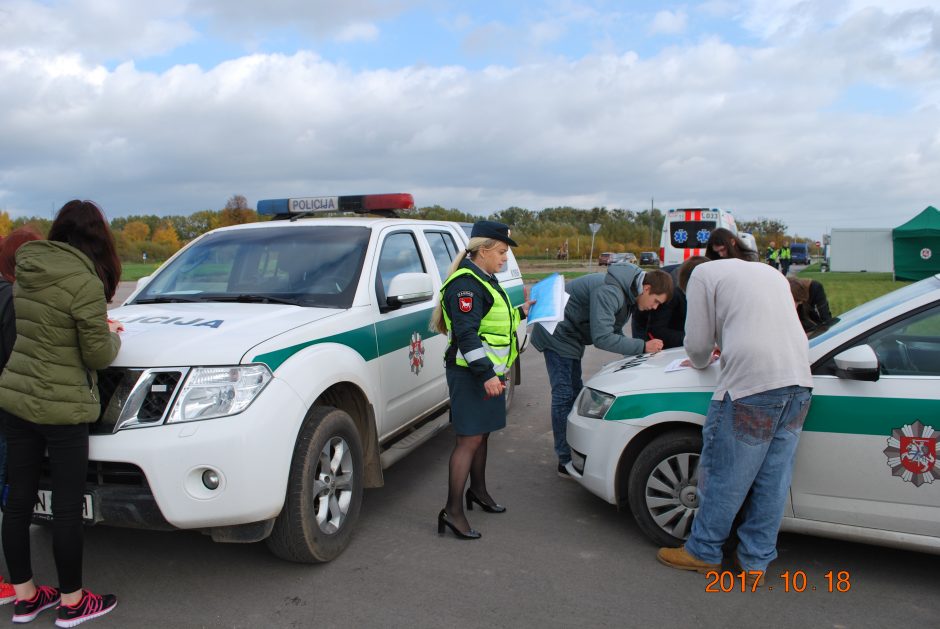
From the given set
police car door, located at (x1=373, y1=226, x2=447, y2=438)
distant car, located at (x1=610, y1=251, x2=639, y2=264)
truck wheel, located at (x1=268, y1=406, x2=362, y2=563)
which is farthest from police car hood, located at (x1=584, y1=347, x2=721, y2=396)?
truck wheel, located at (x1=268, y1=406, x2=362, y2=563)

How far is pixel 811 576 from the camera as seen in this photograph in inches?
140

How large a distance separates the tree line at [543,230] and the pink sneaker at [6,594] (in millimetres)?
53781

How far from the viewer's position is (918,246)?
28.9 metres

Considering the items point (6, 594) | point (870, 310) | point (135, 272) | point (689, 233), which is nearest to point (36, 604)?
point (6, 594)

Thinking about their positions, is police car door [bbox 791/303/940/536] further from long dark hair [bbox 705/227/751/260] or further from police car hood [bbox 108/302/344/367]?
police car hood [bbox 108/302/344/367]

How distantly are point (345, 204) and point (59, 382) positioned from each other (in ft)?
10.3

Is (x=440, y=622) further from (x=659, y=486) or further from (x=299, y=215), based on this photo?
(x=299, y=215)

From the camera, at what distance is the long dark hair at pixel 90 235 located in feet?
10.0

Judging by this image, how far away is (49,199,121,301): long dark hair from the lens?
3.06 meters

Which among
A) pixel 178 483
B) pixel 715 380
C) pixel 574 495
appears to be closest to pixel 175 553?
pixel 178 483

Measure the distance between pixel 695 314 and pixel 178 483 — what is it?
8.46ft

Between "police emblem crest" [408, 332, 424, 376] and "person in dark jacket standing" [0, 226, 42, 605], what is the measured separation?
7.46 feet

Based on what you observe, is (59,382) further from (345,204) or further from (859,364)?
(859,364)

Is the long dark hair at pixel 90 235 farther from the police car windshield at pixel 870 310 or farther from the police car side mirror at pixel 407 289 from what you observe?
the police car windshield at pixel 870 310
